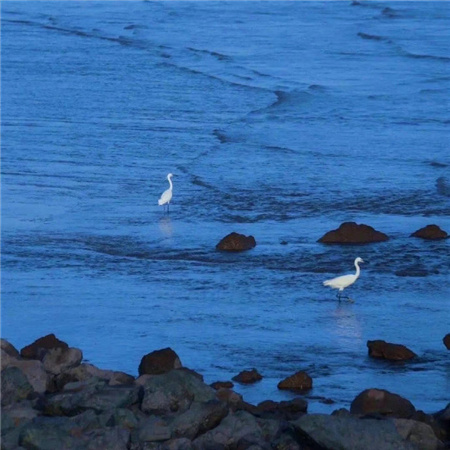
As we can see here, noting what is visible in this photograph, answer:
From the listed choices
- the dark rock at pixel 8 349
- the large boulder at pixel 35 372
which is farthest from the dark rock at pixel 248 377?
the dark rock at pixel 8 349

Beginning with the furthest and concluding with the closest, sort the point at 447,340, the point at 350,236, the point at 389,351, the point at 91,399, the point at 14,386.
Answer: the point at 350,236 < the point at 447,340 < the point at 389,351 < the point at 14,386 < the point at 91,399

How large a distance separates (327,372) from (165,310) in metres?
2.43

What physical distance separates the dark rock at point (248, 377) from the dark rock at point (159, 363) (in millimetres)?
685

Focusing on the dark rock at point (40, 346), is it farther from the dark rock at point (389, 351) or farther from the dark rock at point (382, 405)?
the dark rock at point (389, 351)

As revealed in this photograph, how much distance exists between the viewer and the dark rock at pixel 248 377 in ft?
35.3

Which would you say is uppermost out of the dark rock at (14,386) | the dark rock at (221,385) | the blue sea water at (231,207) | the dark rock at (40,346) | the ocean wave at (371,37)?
the dark rock at (14,386)

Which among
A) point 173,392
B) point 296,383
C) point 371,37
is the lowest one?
point 371,37

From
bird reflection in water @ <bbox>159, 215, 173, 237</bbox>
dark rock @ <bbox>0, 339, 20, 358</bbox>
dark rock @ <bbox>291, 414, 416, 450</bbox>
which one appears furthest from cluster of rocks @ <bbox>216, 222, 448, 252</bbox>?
dark rock @ <bbox>291, 414, 416, 450</bbox>

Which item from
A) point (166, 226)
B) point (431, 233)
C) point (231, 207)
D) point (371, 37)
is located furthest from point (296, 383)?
point (371, 37)

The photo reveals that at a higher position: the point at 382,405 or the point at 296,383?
the point at 382,405

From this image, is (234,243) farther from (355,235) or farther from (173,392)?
(173,392)

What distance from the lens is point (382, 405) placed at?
955 cm

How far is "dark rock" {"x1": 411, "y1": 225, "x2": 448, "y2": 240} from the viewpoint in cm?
1572

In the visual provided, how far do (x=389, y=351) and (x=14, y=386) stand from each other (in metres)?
3.72
